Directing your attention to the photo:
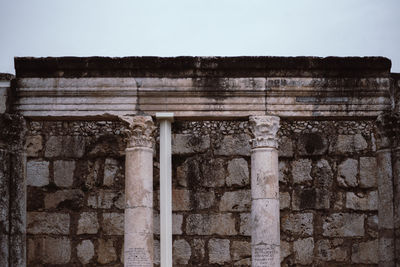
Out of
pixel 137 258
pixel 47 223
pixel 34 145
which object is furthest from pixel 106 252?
pixel 137 258

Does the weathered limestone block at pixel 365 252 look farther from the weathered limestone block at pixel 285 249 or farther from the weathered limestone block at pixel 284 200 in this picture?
the weathered limestone block at pixel 284 200

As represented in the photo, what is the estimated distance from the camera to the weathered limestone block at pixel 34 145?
15.1 meters

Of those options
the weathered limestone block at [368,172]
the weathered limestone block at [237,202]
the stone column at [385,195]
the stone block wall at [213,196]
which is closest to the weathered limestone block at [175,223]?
the stone block wall at [213,196]

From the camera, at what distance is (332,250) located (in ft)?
48.7

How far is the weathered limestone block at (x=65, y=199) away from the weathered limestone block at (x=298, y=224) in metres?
3.75

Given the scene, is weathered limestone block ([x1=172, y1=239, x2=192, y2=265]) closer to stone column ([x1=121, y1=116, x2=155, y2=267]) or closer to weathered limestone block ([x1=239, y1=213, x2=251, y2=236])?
weathered limestone block ([x1=239, y1=213, x2=251, y2=236])

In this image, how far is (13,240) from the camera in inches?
486

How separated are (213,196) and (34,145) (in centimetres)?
344

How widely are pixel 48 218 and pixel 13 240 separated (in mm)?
2587

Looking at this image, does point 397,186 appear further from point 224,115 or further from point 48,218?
point 48,218

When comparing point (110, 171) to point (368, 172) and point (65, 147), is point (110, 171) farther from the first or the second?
point (368, 172)

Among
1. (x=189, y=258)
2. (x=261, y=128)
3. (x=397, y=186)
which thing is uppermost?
(x=261, y=128)

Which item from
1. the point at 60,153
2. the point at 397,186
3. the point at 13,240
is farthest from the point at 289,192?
the point at 13,240

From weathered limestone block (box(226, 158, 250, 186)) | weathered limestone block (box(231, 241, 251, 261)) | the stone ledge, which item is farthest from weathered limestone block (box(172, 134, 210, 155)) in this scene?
the stone ledge
